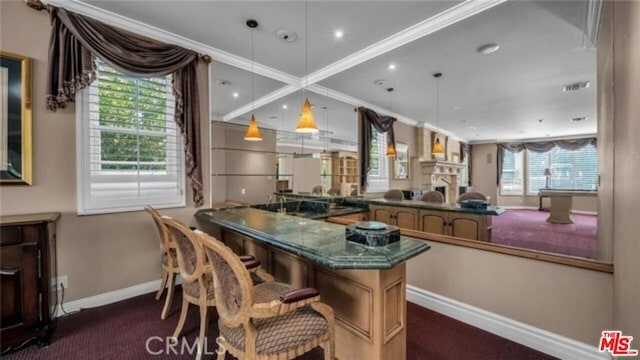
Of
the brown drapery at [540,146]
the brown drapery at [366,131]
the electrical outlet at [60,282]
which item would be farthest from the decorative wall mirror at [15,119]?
the brown drapery at [540,146]

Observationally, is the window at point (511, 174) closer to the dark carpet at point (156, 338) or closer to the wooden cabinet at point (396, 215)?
the wooden cabinet at point (396, 215)

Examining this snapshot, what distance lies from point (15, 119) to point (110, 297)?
5.97ft

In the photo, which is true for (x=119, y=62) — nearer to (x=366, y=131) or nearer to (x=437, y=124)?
(x=366, y=131)

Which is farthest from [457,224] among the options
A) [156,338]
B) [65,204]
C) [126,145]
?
[65,204]

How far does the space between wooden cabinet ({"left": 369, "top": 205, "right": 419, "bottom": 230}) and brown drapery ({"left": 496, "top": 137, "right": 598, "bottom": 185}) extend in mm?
8308

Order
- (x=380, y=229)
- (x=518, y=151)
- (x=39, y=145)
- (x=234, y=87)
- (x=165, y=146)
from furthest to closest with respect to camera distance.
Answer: (x=518, y=151)
(x=234, y=87)
(x=165, y=146)
(x=39, y=145)
(x=380, y=229)

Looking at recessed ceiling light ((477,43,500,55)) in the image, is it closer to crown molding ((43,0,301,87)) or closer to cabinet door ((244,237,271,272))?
crown molding ((43,0,301,87))

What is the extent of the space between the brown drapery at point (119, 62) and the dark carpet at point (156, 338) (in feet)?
4.40

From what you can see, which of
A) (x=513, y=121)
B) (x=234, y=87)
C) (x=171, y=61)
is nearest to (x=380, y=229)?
(x=171, y=61)

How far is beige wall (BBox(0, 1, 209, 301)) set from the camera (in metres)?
2.17

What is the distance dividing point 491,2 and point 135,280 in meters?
4.53

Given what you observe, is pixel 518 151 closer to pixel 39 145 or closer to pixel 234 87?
pixel 234 87

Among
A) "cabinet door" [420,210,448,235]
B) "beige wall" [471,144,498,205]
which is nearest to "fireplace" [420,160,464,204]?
"beige wall" [471,144,498,205]

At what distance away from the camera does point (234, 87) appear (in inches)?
163
